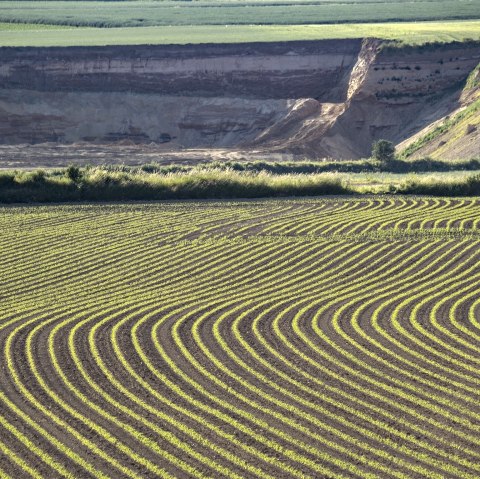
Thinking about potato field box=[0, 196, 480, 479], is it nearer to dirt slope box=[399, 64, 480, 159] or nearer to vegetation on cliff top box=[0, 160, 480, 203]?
vegetation on cliff top box=[0, 160, 480, 203]

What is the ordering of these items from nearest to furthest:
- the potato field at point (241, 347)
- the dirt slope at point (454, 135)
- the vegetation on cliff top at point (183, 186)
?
the potato field at point (241, 347) → the vegetation on cliff top at point (183, 186) → the dirt slope at point (454, 135)

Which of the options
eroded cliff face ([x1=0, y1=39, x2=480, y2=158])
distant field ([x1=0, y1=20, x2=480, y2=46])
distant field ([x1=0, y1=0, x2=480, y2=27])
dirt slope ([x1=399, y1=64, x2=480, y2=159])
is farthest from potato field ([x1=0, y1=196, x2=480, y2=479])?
distant field ([x1=0, y1=0, x2=480, y2=27])

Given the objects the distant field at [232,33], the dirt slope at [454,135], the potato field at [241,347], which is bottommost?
the potato field at [241,347]

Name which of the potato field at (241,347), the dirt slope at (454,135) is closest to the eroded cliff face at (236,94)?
the dirt slope at (454,135)

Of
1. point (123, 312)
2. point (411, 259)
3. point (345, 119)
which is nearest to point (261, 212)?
point (411, 259)

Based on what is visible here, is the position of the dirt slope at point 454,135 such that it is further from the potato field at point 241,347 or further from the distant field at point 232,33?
the potato field at point 241,347

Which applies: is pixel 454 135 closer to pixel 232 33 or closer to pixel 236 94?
pixel 236 94
